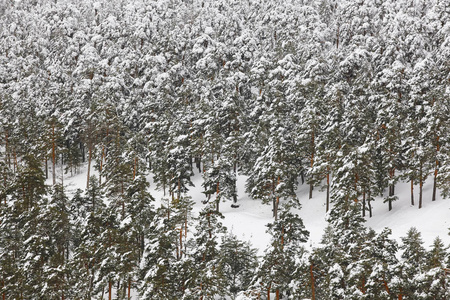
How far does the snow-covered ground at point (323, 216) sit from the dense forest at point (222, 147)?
3.93 feet

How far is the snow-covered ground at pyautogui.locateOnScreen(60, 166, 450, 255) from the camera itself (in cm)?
3725

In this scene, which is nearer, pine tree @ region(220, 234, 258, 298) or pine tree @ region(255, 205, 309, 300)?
pine tree @ region(255, 205, 309, 300)

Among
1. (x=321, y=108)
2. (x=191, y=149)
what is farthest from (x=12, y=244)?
(x=321, y=108)

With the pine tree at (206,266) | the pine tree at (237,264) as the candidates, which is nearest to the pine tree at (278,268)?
the pine tree at (206,266)

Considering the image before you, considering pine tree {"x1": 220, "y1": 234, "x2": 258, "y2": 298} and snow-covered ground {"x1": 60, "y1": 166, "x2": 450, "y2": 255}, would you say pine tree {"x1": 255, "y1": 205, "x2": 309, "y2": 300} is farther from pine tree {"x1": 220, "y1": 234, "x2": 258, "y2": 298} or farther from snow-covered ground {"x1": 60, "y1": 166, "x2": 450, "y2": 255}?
snow-covered ground {"x1": 60, "y1": 166, "x2": 450, "y2": 255}

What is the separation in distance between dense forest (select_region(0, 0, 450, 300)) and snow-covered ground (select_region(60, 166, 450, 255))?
1.20m

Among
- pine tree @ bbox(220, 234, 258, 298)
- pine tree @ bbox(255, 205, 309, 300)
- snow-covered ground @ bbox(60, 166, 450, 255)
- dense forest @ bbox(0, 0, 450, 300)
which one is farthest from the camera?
snow-covered ground @ bbox(60, 166, 450, 255)

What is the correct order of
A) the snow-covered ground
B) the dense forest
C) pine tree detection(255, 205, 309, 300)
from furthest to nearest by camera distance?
1. the snow-covered ground
2. the dense forest
3. pine tree detection(255, 205, 309, 300)

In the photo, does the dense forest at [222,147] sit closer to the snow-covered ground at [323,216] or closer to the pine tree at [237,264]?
the pine tree at [237,264]

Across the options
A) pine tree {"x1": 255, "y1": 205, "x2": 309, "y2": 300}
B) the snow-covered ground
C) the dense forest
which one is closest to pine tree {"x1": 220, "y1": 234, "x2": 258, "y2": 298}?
the dense forest

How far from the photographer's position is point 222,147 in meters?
49.5

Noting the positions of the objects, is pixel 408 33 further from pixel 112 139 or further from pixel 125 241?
pixel 125 241

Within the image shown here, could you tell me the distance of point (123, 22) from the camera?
92750mm

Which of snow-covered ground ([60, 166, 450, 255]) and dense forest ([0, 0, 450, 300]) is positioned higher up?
dense forest ([0, 0, 450, 300])
